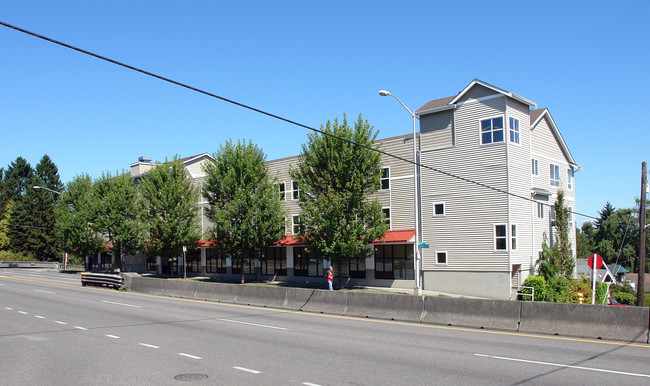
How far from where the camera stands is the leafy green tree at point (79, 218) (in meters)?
50.2

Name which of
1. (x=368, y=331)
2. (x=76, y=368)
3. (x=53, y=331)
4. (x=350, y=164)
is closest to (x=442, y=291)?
(x=350, y=164)

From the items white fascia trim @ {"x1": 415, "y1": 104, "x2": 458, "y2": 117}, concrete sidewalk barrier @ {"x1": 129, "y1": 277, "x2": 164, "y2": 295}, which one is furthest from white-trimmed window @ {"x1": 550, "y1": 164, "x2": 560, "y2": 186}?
concrete sidewalk barrier @ {"x1": 129, "y1": 277, "x2": 164, "y2": 295}

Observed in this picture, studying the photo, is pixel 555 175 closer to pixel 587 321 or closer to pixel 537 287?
pixel 537 287

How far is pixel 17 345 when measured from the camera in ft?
39.7

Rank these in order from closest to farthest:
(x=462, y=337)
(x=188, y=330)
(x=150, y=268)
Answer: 1. (x=462, y=337)
2. (x=188, y=330)
3. (x=150, y=268)

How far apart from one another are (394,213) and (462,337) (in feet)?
67.4

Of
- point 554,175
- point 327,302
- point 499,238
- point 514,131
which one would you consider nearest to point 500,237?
point 499,238

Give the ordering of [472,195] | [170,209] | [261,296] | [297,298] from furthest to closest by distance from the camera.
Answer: [170,209] < [472,195] < [261,296] < [297,298]

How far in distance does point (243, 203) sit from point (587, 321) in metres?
26.2

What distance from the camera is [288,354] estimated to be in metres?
10.8

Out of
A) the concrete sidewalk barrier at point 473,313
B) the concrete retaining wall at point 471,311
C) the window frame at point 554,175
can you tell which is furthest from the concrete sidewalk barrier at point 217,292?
the window frame at point 554,175

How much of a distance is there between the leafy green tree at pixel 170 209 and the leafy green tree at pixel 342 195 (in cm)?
1448

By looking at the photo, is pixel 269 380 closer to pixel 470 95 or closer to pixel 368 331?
pixel 368 331

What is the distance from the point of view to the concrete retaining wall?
43.1 ft
